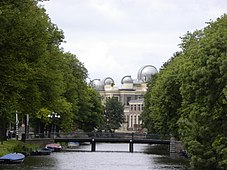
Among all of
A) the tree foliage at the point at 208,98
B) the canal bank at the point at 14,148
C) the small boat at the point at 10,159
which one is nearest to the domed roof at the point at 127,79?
the canal bank at the point at 14,148

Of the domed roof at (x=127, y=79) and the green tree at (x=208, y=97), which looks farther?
the domed roof at (x=127, y=79)

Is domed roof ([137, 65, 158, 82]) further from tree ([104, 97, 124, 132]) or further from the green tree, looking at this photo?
the green tree

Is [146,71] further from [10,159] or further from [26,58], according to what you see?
[26,58]

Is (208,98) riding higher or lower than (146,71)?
lower

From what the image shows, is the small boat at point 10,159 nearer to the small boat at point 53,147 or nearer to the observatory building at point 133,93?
the small boat at point 53,147

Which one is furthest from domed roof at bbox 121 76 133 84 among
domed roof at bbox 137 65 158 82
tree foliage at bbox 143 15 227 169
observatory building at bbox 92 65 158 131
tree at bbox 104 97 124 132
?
tree foliage at bbox 143 15 227 169

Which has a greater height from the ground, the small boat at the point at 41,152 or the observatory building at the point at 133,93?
the observatory building at the point at 133,93

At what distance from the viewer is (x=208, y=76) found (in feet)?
144

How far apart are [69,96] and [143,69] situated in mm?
112895

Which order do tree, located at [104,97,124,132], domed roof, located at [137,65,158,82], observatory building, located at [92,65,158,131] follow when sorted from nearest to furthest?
tree, located at [104,97,124,132] < observatory building, located at [92,65,158,131] < domed roof, located at [137,65,158,82]

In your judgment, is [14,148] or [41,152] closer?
[14,148]

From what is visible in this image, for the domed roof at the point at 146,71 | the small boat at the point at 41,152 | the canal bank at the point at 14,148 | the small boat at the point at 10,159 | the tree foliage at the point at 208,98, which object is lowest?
the small boat at the point at 10,159

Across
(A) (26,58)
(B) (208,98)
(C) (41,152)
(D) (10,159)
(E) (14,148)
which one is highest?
(A) (26,58)

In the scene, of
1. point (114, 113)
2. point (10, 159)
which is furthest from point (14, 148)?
point (114, 113)
